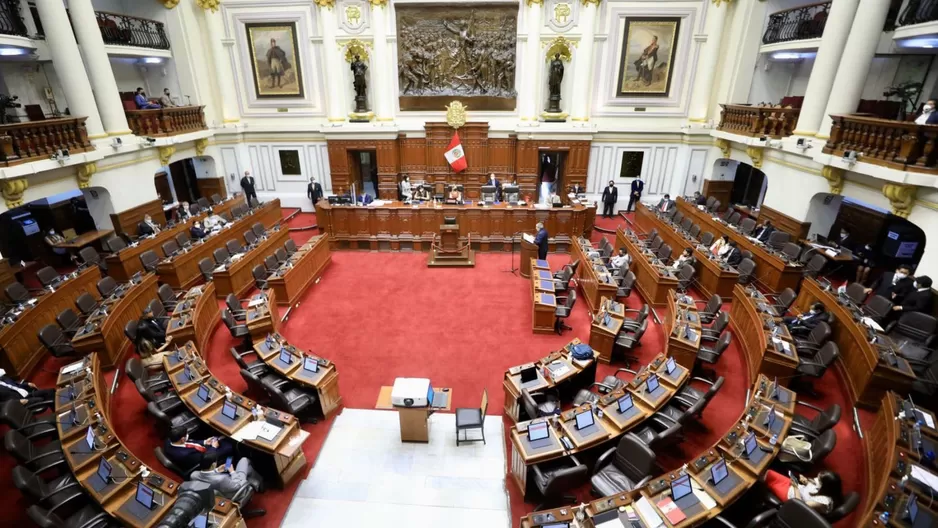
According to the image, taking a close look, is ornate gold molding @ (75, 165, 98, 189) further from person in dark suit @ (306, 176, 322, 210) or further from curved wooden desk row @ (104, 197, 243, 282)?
person in dark suit @ (306, 176, 322, 210)

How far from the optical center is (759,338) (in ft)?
26.4

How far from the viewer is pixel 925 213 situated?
8398 millimetres

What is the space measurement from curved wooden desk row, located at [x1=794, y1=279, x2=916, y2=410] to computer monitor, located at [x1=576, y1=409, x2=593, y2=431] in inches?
182

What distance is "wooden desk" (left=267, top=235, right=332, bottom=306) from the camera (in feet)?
35.3

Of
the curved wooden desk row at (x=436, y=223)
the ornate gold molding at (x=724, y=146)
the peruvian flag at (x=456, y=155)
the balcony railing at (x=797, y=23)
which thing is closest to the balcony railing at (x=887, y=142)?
the balcony railing at (x=797, y=23)

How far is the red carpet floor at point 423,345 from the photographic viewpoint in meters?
6.66

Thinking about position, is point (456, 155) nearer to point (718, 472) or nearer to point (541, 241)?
point (541, 241)

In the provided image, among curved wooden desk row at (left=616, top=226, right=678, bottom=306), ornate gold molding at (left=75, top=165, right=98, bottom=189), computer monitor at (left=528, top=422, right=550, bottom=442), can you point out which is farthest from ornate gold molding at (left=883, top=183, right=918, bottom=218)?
ornate gold molding at (left=75, top=165, right=98, bottom=189)

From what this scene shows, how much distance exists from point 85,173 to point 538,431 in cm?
1301

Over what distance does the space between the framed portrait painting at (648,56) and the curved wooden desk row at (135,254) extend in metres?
15.8

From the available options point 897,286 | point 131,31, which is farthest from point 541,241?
point 131,31

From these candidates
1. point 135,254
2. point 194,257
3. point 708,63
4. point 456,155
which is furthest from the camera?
point 456,155

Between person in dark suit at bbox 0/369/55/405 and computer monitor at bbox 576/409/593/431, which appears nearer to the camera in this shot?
computer monitor at bbox 576/409/593/431

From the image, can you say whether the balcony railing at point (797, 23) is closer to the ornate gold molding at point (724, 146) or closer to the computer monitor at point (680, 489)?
the ornate gold molding at point (724, 146)
